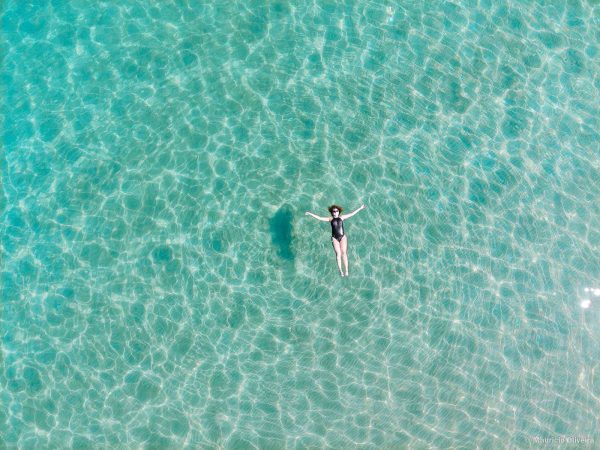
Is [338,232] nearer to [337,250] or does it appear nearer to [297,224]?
[337,250]

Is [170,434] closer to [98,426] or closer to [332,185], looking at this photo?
[98,426]

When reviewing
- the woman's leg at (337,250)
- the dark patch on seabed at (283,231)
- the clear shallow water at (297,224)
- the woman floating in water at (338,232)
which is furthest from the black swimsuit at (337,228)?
the dark patch on seabed at (283,231)

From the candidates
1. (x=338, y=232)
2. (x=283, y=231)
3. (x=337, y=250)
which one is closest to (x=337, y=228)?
(x=338, y=232)

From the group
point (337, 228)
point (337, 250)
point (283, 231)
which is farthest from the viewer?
point (283, 231)

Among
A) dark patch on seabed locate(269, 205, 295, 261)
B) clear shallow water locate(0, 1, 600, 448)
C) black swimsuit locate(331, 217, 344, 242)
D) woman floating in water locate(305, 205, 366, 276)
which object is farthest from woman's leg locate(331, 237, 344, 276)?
dark patch on seabed locate(269, 205, 295, 261)

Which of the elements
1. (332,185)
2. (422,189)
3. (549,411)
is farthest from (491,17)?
(549,411)

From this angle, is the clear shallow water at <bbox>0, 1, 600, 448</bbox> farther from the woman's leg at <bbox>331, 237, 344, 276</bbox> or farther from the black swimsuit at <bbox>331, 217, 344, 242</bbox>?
the black swimsuit at <bbox>331, 217, 344, 242</bbox>
